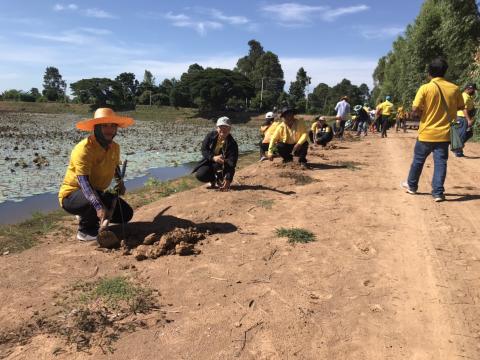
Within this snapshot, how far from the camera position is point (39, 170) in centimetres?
1150

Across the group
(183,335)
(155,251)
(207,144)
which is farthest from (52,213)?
(183,335)

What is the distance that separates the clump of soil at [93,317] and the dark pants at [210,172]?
11.5ft

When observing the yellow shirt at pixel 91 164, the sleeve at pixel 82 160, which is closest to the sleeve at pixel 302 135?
the yellow shirt at pixel 91 164

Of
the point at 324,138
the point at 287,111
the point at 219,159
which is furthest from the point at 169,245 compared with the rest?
the point at 324,138

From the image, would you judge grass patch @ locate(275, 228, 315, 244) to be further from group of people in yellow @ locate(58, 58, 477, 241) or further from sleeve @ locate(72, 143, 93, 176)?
sleeve @ locate(72, 143, 93, 176)

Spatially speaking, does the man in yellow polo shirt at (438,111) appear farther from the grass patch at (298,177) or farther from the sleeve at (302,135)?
the sleeve at (302,135)

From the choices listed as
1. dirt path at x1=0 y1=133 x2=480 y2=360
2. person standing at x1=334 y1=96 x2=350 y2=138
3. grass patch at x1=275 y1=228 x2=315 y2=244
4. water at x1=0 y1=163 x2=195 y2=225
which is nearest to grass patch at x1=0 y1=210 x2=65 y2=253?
dirt path at x1=0 y1=133 x2=480 y2=360

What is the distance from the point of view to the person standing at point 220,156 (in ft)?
21.7

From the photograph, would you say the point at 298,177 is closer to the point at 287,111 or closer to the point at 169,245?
the point at 287,111

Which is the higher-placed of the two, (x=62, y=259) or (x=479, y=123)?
(x=479, y=123)

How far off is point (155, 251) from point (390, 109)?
15.1m

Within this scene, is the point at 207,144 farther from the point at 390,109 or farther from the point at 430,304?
the point at 390,109

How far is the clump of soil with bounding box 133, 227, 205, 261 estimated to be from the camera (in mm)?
4082

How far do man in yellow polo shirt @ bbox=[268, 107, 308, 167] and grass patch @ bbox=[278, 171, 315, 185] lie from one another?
25.8 inches
